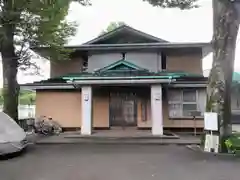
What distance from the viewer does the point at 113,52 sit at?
69.8ft

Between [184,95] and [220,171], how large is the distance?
11.5 metres

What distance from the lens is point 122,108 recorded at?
66.0 feet

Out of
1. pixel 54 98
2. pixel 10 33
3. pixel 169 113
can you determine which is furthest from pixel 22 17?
pixel 169 113

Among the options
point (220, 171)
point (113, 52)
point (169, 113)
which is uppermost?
point (113, 52)

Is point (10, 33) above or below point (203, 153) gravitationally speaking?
above

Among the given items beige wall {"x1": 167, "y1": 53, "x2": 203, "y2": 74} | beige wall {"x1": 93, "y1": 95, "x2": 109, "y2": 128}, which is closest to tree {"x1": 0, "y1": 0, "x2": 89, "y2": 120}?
beige wall {"x1": 93, "y1": 95, "x2": 109, "y2": 128}

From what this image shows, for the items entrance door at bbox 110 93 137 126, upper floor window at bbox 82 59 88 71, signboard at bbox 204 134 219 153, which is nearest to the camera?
signboard at bbox 204 134 219 153

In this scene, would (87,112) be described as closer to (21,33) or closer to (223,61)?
(21,33)

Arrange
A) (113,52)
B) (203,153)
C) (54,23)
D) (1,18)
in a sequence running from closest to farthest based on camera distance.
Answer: (203,153) < (1,18) < (54,23) < (113,52)

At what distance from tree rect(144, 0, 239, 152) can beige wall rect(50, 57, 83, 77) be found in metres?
11.4

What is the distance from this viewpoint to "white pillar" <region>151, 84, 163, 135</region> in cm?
1657

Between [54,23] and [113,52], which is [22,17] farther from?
[113,52]

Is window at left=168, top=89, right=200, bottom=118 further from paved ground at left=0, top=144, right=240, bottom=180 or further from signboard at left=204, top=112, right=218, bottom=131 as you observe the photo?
signboard at left=204, top=112, right=218, bottom=131

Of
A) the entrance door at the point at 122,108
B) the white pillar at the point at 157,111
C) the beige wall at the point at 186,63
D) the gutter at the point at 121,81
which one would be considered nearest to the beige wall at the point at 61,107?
the entrance door at the point at 122,108
